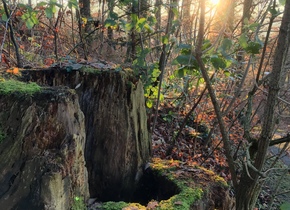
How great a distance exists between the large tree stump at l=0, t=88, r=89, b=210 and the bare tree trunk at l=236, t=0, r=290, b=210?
138 cm

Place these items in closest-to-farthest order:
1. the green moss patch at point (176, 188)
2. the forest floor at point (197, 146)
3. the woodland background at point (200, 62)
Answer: the woodland background at point (200, 62)
the green moss patch at point (176, 188)
the forest floor at point (197, 146)

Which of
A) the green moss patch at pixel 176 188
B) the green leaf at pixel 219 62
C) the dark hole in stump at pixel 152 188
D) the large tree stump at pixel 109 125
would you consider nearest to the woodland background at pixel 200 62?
the green leaf at pixel 219 62

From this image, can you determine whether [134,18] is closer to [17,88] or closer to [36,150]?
[17,88]

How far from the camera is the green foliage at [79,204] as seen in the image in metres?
2.16

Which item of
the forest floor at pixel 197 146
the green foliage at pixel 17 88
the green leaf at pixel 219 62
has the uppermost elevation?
the green leaf at pixel 219 62

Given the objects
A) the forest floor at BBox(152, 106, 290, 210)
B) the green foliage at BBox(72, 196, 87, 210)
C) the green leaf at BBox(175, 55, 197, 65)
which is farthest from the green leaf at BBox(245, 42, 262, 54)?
the forest floor at BBox(152, 106, 290, 210)

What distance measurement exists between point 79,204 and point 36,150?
2.08 ft

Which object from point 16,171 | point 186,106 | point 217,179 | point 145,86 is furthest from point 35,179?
point 186,106

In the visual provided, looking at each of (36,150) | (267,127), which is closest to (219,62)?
(267,127)

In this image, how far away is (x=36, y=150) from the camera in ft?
6.24

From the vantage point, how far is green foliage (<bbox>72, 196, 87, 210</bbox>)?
7.09 feet

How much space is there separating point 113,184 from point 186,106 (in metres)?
3.68

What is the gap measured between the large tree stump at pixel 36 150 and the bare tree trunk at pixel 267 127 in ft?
4.54

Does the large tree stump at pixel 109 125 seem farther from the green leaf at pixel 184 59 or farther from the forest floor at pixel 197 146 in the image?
the forest floor at pixel 197 146
